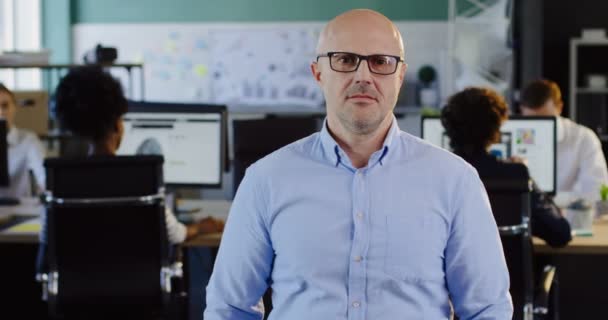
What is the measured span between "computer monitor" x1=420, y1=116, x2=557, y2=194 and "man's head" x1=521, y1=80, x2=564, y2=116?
68 centimetres

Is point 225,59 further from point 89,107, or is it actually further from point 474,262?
point 474,262

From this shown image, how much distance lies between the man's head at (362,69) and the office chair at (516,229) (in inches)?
52.0

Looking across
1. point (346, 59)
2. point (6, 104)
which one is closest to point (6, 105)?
point (6, 104)

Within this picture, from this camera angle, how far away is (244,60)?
1038 centimetres

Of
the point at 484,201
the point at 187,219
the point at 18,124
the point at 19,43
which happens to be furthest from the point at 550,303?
the point at 19,43

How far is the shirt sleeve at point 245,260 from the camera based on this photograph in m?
1.61

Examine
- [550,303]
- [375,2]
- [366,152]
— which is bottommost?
[550,303]

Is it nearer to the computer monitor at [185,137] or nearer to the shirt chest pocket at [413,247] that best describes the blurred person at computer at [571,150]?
the computer monitor at [185,137]

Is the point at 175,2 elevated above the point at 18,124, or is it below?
above

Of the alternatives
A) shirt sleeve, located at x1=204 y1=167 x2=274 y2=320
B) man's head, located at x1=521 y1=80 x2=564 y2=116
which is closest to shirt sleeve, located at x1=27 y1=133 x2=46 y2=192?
man's head, located at x1=521 y1=80 x2=564 y2=116

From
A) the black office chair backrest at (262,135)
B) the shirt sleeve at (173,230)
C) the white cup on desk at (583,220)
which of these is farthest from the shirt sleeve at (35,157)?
the white cup on desk at (583,220)

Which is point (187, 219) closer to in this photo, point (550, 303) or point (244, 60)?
point (550, 303)

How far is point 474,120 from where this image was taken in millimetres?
3088

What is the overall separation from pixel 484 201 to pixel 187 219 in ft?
7.90
